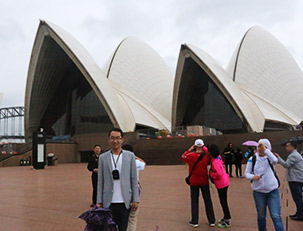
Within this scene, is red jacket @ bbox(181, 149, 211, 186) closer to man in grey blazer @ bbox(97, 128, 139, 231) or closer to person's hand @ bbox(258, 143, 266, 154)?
person's hand @ bbox(258, 143, 266, 154)

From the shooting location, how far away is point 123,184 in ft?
8.71

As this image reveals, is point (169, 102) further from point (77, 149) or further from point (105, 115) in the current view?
point (77, 149)

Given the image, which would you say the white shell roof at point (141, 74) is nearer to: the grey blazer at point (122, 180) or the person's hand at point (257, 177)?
the person's hand at point (257, 177)

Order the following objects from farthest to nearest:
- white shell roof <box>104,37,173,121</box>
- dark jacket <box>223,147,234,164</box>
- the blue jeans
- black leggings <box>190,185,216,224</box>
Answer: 1. white shell roof <box>104,37,173,121</box>
2. dark jacket <box>223,147,234,164</box>
3. black leggings <box>190,185,216,224</box>
4. the blue jeans

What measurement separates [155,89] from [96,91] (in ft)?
32.0

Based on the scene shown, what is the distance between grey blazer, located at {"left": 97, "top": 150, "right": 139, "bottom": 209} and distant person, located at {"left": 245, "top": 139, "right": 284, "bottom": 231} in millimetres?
1494

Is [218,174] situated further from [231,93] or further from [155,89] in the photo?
[155,89]

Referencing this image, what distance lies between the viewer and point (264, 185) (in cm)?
338

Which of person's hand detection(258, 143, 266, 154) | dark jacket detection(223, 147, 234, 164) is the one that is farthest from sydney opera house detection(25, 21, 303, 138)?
person's hand detection(258, 143, 266, 154)

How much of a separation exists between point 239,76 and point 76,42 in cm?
1619

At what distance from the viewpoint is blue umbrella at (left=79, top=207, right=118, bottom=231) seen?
2.36 m

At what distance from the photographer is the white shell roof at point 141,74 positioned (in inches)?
1289

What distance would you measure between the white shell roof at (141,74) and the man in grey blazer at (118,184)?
29752 mm

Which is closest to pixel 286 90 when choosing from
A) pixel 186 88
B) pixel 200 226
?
pixel 186 88
